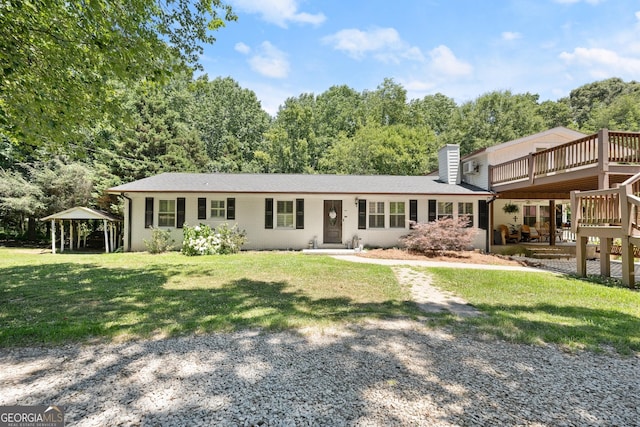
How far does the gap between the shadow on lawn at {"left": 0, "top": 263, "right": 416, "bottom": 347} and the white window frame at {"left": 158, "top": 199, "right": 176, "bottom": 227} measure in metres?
6.00

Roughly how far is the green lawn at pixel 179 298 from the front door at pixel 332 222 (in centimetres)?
441

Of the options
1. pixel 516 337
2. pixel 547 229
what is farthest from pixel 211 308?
pixel 547 229

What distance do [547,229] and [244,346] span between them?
60.4 feet

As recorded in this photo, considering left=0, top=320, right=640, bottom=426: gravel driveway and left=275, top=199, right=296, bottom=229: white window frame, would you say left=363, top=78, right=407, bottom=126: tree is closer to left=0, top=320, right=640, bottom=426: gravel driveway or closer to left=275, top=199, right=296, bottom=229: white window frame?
left=275, top=199, right=296, bottom=229: white window frame

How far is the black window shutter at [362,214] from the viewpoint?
13.9 m

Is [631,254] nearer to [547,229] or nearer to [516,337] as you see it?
[516,337]

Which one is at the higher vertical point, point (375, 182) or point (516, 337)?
point (375, 182)

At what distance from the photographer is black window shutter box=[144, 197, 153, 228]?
13423 millimetres

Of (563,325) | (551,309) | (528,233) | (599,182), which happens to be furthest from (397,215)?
(563,325)

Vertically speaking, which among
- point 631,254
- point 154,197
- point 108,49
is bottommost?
point 631,254

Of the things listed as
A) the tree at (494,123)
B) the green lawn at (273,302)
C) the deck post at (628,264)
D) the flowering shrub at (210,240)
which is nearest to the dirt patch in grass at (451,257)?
the green lawn at (273,302)

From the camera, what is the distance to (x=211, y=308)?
508 cm

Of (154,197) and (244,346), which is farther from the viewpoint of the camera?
(154,197)

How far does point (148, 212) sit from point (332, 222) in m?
7.74
